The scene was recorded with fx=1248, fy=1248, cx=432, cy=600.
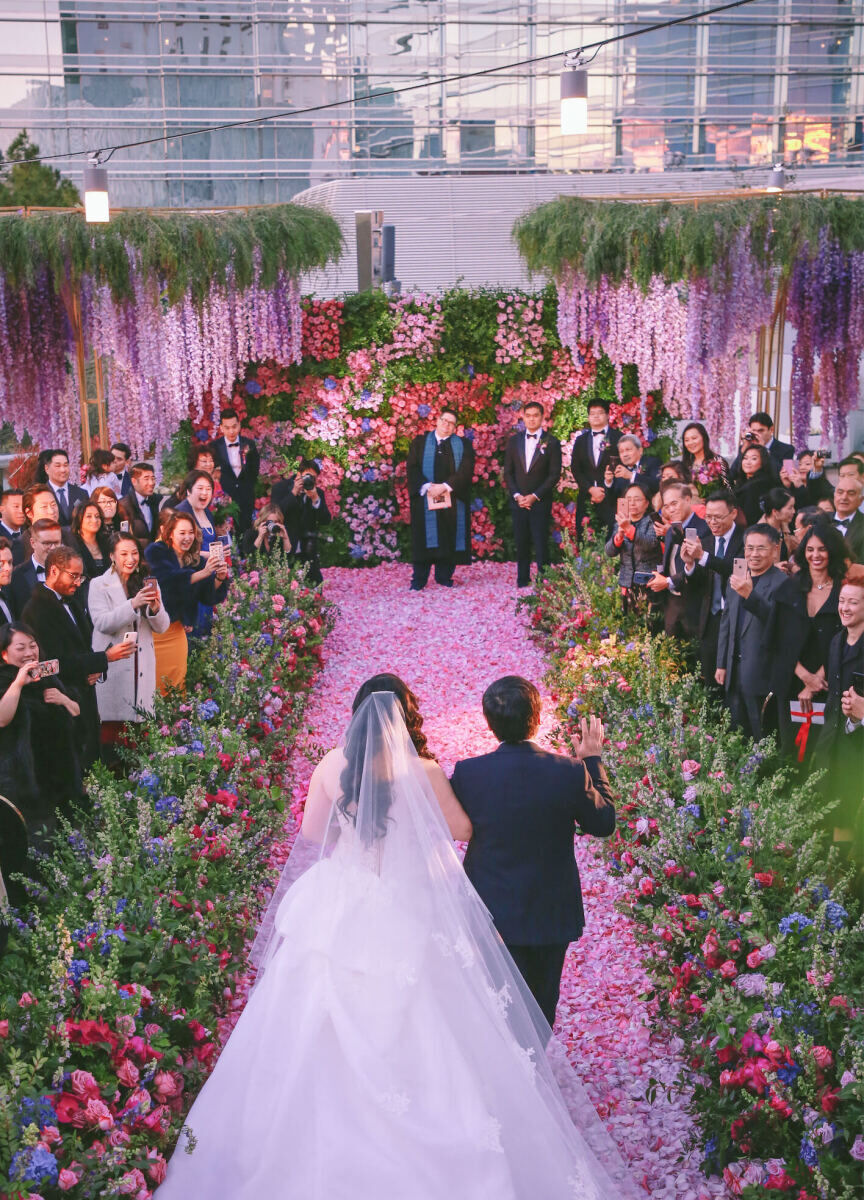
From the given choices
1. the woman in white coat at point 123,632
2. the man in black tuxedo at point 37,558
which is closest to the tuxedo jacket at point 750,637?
the woman in white coat at point 123,632

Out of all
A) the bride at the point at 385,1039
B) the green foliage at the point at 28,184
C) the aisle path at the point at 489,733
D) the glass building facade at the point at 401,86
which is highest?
the glass building facade at the point at 401,86

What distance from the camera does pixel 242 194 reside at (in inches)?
936

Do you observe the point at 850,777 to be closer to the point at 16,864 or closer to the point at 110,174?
the point at 16,864

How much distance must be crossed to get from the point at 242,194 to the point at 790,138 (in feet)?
→ 34.5

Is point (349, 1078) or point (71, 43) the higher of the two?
point (71, 43)

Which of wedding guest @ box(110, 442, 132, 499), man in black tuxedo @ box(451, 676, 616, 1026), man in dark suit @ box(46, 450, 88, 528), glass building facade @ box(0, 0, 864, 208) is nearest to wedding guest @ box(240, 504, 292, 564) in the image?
wedding guest @ box(110, 442, 132, 499)

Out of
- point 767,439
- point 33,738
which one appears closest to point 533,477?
point 767,439

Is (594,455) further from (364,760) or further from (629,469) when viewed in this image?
(364,760)

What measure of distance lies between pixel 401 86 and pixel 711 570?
18.8 m

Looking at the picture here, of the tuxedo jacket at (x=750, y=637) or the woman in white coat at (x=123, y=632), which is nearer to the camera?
the tuxedo jacket at (x=750, y=637)

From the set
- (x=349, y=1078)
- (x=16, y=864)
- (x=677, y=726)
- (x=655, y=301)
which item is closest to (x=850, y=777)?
(x=677, y=726)

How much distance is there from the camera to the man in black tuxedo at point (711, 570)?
6684mm

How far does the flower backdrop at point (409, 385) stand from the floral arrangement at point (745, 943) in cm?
730

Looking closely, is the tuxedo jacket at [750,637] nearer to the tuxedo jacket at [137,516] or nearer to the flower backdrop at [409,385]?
the tuxedo jacket at [137,516]
